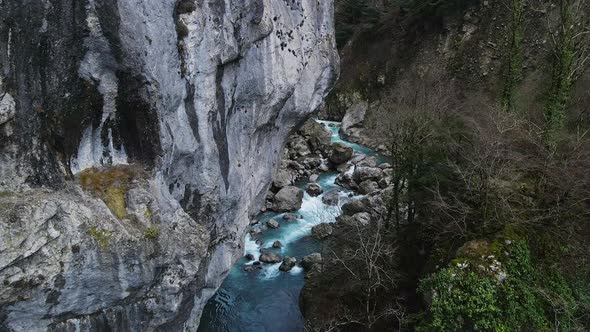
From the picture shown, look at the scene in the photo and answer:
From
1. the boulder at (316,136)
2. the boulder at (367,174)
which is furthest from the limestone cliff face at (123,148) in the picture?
the boulder at (316,136)

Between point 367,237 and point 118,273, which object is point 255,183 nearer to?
point 367,237

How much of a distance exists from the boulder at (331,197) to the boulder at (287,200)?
140 centimetres

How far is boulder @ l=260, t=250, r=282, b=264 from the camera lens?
19156mm

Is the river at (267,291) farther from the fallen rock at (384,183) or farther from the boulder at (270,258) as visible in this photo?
the fallen rock at (384,183)

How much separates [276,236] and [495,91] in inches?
611

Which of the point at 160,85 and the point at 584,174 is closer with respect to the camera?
the point at 160,85

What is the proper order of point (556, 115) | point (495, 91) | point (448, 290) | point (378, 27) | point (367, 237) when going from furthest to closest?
1. point (378, 27)
2. point (495, 91)
3. point (556, 115)
4. point (367, 237)
5. point (448, 290)

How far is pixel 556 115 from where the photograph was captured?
16.6m

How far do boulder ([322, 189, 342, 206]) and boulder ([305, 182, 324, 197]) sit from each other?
49 cm

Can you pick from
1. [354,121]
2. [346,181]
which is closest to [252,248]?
[346,181]

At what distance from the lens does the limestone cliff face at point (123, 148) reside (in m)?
8.24

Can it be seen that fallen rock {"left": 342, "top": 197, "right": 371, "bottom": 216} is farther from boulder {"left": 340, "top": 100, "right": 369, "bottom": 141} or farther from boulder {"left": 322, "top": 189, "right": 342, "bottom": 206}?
boulder {"left": 340, "top": 100, "right": 369, "bottom": 141}

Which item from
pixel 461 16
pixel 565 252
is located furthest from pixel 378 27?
pixel 565 252

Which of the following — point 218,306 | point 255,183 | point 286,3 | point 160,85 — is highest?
point 286,3
